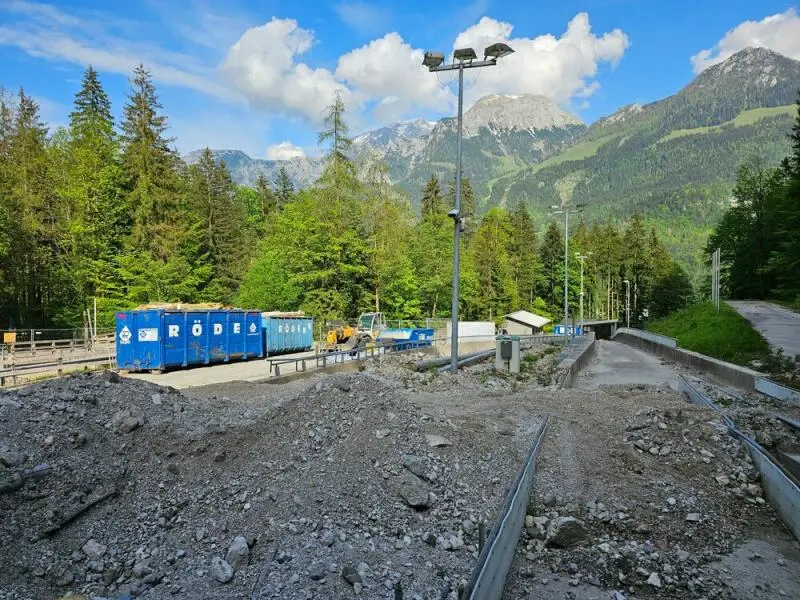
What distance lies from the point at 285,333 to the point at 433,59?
2055 cm

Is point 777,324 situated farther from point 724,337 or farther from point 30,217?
A: point 30,217

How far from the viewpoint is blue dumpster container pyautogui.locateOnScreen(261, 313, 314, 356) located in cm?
3145

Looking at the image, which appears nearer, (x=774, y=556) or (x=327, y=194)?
(x=774, y=556)

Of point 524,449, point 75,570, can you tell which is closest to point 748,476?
point 524,449

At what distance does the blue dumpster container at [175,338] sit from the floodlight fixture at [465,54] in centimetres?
1581

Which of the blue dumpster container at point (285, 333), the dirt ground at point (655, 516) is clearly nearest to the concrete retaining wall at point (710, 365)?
the dirt ground at point (655, 516)

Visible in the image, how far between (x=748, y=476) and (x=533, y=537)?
3.80 metres

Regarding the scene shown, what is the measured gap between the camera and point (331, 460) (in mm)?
6543

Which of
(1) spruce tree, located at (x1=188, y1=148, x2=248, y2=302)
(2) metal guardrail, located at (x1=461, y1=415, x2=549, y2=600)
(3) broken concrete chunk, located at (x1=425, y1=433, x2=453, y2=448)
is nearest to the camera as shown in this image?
(2) metal guardrail, located at (x1=461, y1=415, x2=549, y2=600)

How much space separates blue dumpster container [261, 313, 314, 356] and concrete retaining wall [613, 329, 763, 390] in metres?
23.0

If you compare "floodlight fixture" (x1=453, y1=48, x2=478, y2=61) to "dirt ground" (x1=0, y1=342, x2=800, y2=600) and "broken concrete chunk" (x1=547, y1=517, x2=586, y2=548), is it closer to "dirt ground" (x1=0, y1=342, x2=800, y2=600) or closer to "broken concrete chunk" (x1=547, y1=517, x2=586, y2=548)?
"dirt ground" (x1=0, y1=342, x2=800, y2=600)

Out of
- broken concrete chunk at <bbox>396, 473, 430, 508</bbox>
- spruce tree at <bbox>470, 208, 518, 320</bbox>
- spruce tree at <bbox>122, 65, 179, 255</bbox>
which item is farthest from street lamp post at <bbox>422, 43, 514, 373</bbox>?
spruce tree at <bbox>470, 208, 518, 320</bbox>

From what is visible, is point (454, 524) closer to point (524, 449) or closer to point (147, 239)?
point (524, 449)

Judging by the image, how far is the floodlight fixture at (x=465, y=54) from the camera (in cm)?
1739
